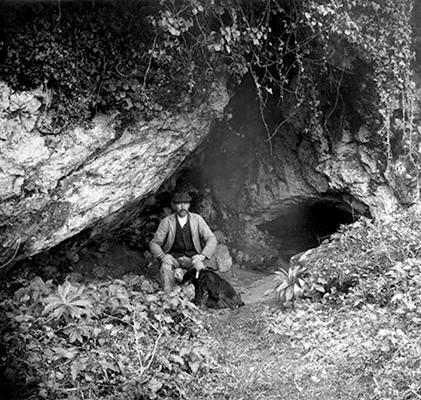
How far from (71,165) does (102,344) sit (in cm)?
239

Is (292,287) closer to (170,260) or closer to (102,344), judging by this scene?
(170,260)

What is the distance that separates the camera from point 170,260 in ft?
27.1

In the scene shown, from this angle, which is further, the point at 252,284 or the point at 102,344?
the point at 252,284

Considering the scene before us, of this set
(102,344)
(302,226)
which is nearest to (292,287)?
(102,344)

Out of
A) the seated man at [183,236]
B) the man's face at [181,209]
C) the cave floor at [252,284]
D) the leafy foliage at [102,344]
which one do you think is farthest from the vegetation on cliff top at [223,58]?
the cave floor at [252,284]

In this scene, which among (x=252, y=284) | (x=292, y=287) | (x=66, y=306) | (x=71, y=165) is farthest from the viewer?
(x=252, y=284)

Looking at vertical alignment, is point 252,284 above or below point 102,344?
below

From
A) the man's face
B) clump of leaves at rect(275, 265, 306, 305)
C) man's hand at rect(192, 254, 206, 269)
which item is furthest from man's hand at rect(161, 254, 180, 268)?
clump of leaves at rect(275, 265, 306, 305)

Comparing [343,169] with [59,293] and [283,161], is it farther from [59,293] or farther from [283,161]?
[59,293]

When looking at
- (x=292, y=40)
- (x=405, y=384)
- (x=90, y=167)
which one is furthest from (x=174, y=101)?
(x=405, y=384)

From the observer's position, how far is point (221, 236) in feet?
36.7

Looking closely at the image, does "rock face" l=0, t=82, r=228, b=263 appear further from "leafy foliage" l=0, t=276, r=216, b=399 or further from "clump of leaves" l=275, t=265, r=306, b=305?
"clump of leaves" l=275, t=265, r=306, b=305

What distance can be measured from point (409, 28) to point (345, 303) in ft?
14.5

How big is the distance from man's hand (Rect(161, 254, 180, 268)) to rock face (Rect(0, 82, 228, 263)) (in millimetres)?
991
